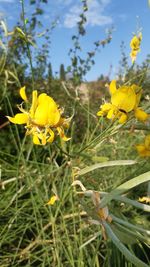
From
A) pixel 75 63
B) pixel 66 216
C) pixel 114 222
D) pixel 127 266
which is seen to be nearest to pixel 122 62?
pixel 75 63

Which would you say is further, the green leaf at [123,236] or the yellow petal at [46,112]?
the green leaf at [123,236]

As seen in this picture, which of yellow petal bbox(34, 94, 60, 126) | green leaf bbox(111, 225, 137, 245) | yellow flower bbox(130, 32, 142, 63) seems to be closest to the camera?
yellow petal bbox(34, 94, 60, 126)

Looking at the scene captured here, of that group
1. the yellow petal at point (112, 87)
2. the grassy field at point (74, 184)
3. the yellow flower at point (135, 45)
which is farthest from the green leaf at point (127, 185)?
the yellow flower at point (135, 45)

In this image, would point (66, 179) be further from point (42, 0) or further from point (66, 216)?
point (42, 0)

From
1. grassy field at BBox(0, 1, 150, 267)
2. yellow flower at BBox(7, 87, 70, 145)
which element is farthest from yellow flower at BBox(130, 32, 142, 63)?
yellow flower at BBox(7, 87, 70, 145)

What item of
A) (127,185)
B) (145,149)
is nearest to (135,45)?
(145,149)

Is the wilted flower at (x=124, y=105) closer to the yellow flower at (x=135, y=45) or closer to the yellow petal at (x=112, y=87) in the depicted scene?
the yellow petal at (x=112, y=87)

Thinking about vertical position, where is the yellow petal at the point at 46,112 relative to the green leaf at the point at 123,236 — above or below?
above

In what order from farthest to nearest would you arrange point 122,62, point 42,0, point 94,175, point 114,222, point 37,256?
point 122,62, point 42,0, point 94,175, point 37,256, point 114,222

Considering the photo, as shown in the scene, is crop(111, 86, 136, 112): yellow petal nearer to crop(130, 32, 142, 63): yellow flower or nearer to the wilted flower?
the wilted flower

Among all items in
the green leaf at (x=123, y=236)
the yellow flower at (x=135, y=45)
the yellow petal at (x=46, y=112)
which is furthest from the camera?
the yellow flower at (x=135, y=45)

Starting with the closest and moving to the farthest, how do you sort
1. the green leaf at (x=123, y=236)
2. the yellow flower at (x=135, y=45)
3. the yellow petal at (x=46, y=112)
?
the yellow petal at (x=46, y=112), the green leaf at (x=123, y=236), the yellow flower at (x=135, y=45)
